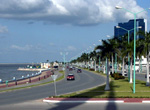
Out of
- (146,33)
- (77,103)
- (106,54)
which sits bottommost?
(77,103)

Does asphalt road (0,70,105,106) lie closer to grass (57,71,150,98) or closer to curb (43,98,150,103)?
grass (57,71,150,98)

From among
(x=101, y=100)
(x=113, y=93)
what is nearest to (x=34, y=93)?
(x=113, y=93)

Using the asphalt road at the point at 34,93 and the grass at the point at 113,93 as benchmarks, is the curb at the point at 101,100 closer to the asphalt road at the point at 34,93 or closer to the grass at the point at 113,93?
the grass at the point at 113,93

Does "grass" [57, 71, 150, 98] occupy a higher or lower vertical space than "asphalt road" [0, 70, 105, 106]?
higher

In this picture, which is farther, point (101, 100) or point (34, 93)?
point (34, 93)

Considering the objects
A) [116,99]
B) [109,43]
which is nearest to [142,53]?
[109,43]

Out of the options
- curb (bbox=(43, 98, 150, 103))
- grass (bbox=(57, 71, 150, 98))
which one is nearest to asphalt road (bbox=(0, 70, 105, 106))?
grass (bbox=(57, 71, 150, 98))

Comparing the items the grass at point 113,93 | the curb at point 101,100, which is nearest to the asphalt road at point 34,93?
the grass at point 113,93

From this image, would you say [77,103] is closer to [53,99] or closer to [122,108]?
[53,99]

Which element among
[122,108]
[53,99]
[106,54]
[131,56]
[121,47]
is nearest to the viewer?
[122,108]

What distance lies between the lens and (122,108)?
20391 millimetres

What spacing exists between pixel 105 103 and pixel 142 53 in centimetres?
2244

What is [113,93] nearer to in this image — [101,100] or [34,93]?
[101,100]

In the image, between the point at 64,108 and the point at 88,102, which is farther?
the point at 88,102
